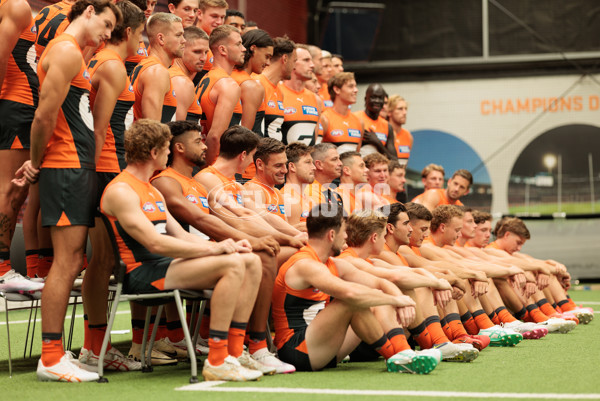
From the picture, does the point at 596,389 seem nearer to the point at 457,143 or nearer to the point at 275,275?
the point at 275,275

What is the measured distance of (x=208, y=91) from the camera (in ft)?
23.5

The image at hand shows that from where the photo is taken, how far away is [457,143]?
16453mm

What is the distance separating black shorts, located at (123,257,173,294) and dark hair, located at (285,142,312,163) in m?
2.10

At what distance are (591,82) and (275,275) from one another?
470 inches

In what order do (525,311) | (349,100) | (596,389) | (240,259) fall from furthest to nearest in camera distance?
(349,100) < (525,311) < (240,259) < (596,389)

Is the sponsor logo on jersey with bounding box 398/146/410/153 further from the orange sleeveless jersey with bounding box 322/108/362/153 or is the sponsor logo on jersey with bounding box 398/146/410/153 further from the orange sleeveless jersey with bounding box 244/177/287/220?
the orange sleeveless jersey with bounding box 244/177/287/220

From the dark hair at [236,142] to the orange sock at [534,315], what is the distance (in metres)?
4.03

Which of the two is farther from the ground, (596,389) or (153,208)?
(153,208)

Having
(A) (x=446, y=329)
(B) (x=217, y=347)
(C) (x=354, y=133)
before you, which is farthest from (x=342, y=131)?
(B) (x=217, y=347)

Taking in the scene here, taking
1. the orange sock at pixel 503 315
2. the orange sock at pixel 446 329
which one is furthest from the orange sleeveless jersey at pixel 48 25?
the orange sock at pixel 503 315

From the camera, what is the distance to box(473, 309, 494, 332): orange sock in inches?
291

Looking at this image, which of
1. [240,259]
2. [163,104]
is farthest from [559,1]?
[240,259]

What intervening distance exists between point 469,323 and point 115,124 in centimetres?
367

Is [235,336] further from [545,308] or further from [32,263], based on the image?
[545,308]
